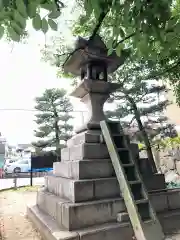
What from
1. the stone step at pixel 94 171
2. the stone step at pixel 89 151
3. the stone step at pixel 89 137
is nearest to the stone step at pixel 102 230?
Result: the stone step at pixel 94 171

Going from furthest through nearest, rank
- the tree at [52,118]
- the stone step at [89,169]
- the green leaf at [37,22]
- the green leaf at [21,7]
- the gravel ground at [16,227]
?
the tree at [52,118] → the gravel ground at [16,227] → the stone step at [89,169] → the green leaf at [37,22] → the green leaf at [21,7]

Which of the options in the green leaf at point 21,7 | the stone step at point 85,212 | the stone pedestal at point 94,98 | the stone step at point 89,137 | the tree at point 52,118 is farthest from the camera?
the tree at point 52,118

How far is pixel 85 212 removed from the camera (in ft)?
10.5

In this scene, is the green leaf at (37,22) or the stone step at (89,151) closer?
the green leaf at (37,22)

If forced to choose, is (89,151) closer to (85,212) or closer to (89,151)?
(89,151)

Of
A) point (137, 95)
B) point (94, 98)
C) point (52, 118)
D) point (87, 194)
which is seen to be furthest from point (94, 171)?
point (52, 118)

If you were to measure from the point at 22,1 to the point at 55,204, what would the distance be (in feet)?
10.1

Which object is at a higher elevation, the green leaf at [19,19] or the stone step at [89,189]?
the green leaf at [19,19]

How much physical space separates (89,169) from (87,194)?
0.43 meters

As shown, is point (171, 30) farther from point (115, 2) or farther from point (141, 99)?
point (141, 99)

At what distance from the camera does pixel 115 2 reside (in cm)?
209

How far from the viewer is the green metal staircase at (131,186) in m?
3.02

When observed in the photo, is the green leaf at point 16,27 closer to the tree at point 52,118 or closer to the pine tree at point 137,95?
the pine tree at point 137,95

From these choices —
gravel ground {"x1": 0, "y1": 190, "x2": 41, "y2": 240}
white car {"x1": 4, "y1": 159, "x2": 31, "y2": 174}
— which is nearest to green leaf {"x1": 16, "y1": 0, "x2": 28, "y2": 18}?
gravel ground {"x1": 0, "y1": 190, "x2": 41, "y2": 240}
